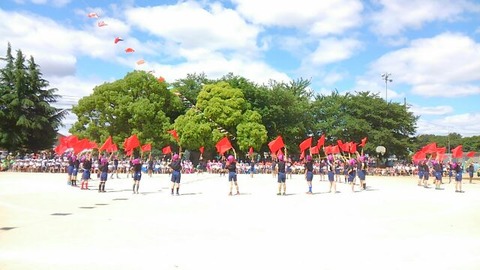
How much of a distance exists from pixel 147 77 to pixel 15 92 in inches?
571

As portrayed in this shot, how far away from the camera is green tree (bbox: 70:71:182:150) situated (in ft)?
148

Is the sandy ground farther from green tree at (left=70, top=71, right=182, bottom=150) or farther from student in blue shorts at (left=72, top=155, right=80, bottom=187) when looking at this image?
green tree at (left=70, top=71, right=182, bottom=150)

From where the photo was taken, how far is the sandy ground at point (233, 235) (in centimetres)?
745

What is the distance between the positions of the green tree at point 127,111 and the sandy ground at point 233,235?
29102 mm

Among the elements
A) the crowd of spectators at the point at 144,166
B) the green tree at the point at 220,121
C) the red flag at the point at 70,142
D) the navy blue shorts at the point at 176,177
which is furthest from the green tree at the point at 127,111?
the navy blue shorts at the point at 176,177

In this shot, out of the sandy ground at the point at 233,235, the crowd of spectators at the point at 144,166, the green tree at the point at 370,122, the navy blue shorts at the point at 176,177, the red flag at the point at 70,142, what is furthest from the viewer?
the green tree at the point at 370,122

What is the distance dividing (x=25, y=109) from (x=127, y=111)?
12.0 m

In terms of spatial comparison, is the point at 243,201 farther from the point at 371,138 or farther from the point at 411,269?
the point at 371,138

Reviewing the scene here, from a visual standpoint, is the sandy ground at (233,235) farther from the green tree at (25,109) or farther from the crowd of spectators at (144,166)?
the green tree at (25,109)

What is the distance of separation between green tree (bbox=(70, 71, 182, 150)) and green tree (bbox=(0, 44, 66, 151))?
3.38m

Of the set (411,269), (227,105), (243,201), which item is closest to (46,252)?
(411,269)

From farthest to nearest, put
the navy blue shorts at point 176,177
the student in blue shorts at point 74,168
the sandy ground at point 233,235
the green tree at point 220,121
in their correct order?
1. the green tree at point 220,121
2. the student in blue shorts at point 74,168
3. the navy blue shorts at point 176,177
4. the sandy ground at point 233,235

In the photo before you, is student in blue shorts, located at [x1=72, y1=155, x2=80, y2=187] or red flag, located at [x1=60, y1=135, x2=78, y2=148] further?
red flag, located at [x1=60, y1=135, x2=78, y2=148]

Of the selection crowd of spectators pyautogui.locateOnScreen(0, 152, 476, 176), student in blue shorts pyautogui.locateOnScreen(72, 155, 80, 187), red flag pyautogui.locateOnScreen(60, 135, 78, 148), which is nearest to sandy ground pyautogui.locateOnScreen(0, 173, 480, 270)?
student in blue shorts pyautogui.locateOnScreen(72, 155, 80, 187)
